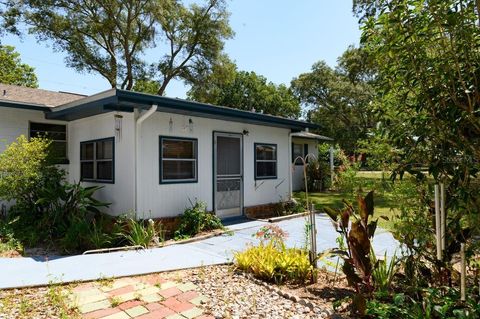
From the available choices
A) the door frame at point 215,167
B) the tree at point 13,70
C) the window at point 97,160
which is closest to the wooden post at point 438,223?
the door frame at point 215,167

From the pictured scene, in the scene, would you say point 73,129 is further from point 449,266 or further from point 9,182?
point 449,266

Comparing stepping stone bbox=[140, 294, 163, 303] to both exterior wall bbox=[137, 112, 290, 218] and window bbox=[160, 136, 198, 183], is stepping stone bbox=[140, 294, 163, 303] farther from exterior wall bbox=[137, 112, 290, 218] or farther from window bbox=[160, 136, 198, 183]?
window bbox=[160, 136, 198, 183]

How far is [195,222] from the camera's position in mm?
7328

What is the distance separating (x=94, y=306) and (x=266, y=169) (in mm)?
7235

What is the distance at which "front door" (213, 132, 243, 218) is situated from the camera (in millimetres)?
8627

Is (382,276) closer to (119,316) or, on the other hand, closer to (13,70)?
(119,316)

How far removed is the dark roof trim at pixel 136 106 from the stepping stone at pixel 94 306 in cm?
377

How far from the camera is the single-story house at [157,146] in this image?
7025 mm

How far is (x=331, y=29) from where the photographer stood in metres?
9.97

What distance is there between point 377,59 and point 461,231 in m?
1.84

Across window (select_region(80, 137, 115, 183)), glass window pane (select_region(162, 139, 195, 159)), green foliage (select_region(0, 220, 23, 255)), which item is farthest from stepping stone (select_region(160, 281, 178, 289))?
window (select_region(80, 137, 115, 183))

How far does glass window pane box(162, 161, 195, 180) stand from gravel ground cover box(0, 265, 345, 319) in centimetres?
341

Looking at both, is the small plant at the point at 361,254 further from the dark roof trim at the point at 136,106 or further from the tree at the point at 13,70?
the tree at the point at 13,70

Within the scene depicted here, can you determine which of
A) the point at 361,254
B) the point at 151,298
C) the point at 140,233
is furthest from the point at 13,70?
the point at 361,254
